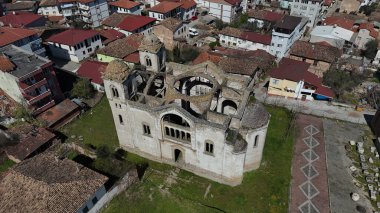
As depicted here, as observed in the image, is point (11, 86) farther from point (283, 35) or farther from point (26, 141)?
point (283, 35)

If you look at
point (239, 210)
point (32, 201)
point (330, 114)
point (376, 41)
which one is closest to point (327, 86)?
point (330, 114)

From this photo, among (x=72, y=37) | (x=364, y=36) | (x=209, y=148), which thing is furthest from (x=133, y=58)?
(x=364, y=36)

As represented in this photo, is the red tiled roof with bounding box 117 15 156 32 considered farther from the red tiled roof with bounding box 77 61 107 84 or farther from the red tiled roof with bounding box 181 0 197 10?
the red tiled roof with bounding box 77 61 107 84

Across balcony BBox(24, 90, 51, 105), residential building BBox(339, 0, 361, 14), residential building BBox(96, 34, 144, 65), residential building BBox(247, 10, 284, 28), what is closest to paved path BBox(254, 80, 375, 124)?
residential building BBox(96, 34, 144, 65)

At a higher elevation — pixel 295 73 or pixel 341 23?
pixel 341 23

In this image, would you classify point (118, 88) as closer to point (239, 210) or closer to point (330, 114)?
point (239, 210)

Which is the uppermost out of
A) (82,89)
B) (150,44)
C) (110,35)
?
(150,44)

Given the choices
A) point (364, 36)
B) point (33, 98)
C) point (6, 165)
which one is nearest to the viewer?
point (6, 165)
